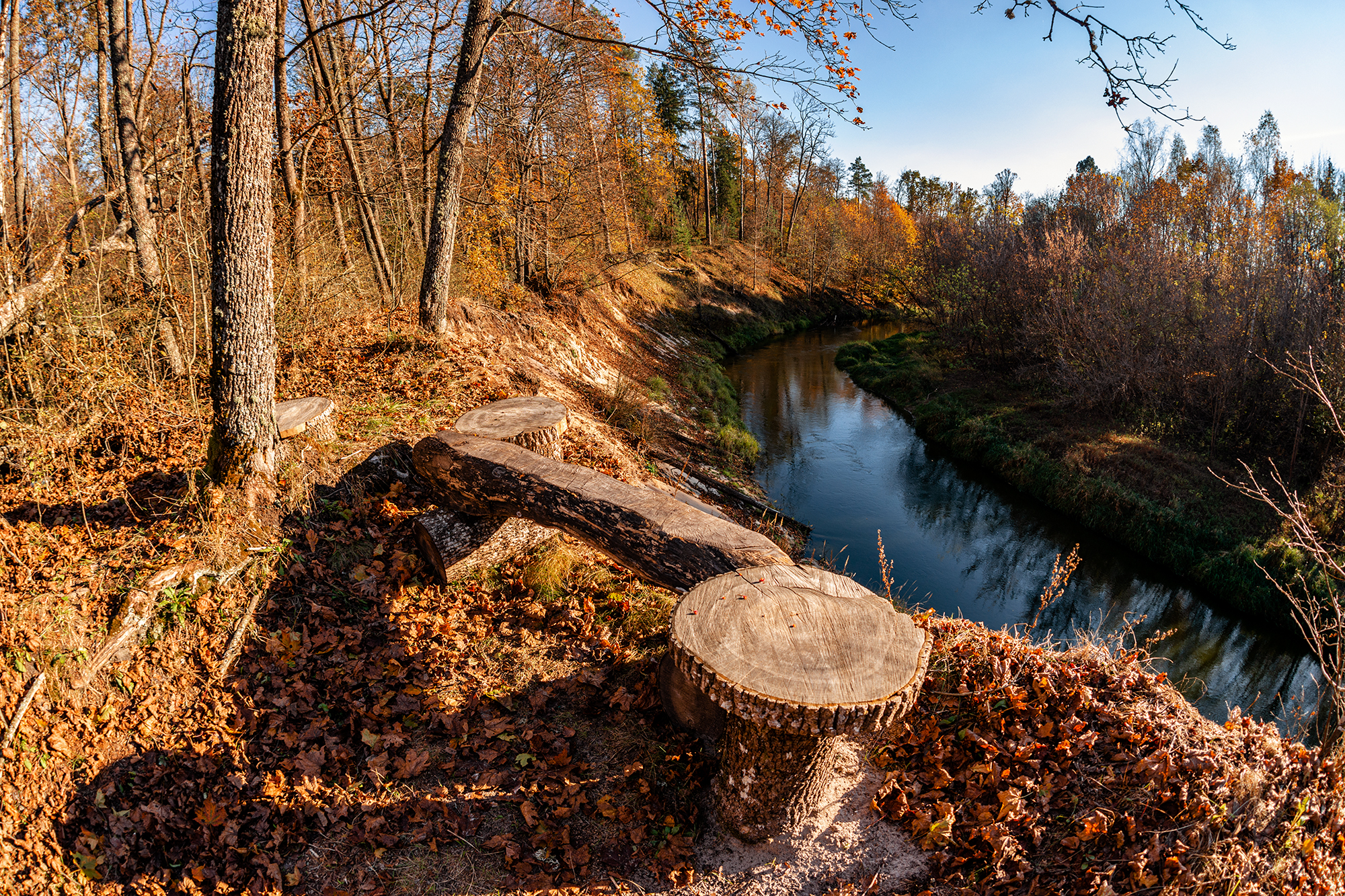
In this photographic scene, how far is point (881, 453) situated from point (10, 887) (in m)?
16.4

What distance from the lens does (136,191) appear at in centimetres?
613

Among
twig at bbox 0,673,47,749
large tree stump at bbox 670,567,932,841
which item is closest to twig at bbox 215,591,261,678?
twig at bbox 0,673,47,749

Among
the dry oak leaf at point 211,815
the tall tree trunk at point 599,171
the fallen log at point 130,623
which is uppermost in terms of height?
the tall tree trunk at point 599,171

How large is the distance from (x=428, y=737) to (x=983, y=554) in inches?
432

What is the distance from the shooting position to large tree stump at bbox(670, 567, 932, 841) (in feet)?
8.95

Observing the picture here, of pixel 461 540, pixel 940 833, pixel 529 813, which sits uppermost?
pixel 461 540

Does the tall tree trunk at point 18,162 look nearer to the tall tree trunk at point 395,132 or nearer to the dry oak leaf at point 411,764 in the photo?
the tall tree trunk at point 395,132

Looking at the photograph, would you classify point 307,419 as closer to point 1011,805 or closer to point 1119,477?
point 1011,805

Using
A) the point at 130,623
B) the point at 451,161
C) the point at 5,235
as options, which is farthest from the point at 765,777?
the point at 451,161

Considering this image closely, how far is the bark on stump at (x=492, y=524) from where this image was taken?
4.91m

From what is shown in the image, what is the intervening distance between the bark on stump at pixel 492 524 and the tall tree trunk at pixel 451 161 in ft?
11.5

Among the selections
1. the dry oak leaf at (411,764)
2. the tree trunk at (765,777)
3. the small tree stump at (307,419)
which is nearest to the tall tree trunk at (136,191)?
the small tree stump at (307,419)

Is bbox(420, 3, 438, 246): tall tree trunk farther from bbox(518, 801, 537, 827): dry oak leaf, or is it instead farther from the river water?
bbox(518, 801, 537, 827): dry oak leaf

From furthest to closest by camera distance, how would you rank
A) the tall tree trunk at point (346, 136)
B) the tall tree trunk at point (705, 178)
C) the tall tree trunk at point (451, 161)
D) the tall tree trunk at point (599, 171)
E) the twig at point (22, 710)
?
the tall tree trunk at point (705, 178) < the tall tree trunk at point (599, 171) < the tall tree trunk at point (346, 136) < the tall tree trunk at point (451, 161) < the twig at point (22, 710)
